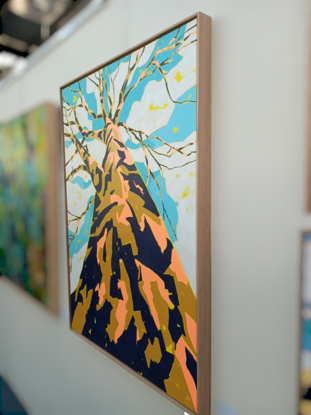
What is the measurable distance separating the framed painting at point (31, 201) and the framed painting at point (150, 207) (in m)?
0.26

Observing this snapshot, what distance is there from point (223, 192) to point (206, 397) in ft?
1.66

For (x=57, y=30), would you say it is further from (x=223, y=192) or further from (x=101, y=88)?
(x=223, y=192)

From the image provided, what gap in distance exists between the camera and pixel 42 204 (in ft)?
4.44

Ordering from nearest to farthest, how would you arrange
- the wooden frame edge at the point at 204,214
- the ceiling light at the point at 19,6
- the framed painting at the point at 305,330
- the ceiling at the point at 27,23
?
the framed painting at the point at 305,330 → the wooden frame edge at the point at 204,214 → the ceiling at the point at 27,23 → the ceiling light at the point at 19,6

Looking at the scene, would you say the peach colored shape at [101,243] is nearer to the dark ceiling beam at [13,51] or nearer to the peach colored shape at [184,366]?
the peach colored shape at [184,366]

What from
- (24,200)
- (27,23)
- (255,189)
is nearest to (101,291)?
(255,189)

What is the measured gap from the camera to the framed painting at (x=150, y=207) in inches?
27.3

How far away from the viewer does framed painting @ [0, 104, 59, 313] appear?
131 centimetres

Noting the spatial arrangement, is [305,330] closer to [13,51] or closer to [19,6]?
[19,6]

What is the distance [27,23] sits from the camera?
141cm

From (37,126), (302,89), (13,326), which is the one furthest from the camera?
(13,326)

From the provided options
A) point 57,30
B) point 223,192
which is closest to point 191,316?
point 223,192

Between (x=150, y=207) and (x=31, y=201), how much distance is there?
868 mm

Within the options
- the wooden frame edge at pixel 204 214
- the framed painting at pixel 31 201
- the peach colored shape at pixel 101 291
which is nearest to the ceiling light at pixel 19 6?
the framed painting at pixel 31 201
